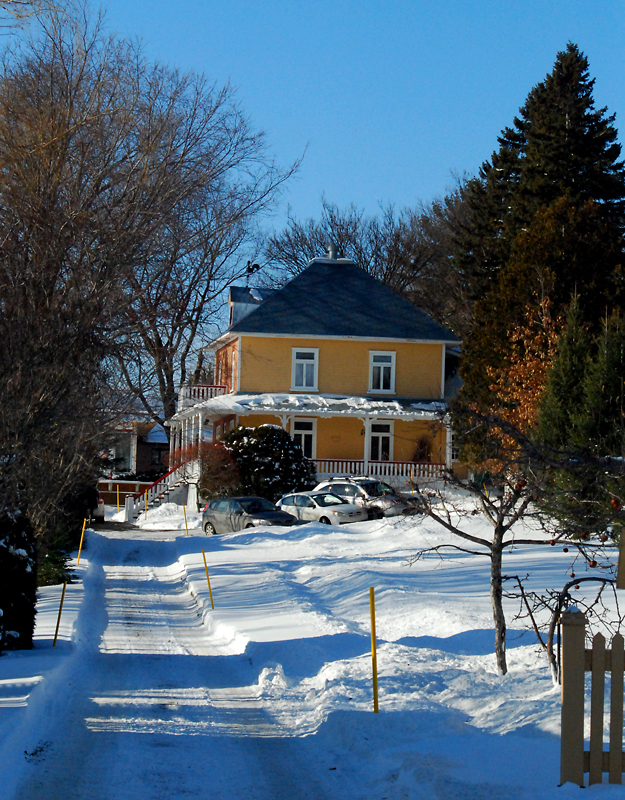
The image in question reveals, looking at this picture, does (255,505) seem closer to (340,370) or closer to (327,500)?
(327,500)

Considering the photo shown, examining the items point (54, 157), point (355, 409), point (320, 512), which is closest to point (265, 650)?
point (54, 157)

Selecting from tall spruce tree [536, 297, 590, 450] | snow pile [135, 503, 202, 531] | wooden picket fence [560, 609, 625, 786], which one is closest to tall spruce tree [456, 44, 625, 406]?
tall spruce tree [536, 297, 590, 450]

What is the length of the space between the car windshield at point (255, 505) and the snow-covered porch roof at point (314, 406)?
6.57 meters

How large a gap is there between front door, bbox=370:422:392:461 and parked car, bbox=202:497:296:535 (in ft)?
32.9

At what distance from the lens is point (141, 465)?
6094cm

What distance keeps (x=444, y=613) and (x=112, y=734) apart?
6.41 meters

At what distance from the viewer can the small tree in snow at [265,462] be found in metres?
30.9

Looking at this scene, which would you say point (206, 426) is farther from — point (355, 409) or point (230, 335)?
point (355, 409)

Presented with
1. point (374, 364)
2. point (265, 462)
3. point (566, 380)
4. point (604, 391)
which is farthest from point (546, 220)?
point (265, 462)

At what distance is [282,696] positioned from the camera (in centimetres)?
899

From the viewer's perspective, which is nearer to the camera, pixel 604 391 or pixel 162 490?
pixel 604 391

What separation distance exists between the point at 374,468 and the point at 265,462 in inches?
227

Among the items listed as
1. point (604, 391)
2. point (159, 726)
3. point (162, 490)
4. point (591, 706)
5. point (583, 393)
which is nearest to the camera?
point (591, 706)

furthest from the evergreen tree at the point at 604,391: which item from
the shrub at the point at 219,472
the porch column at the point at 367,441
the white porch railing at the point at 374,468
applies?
the porch column at the point at 367,441
